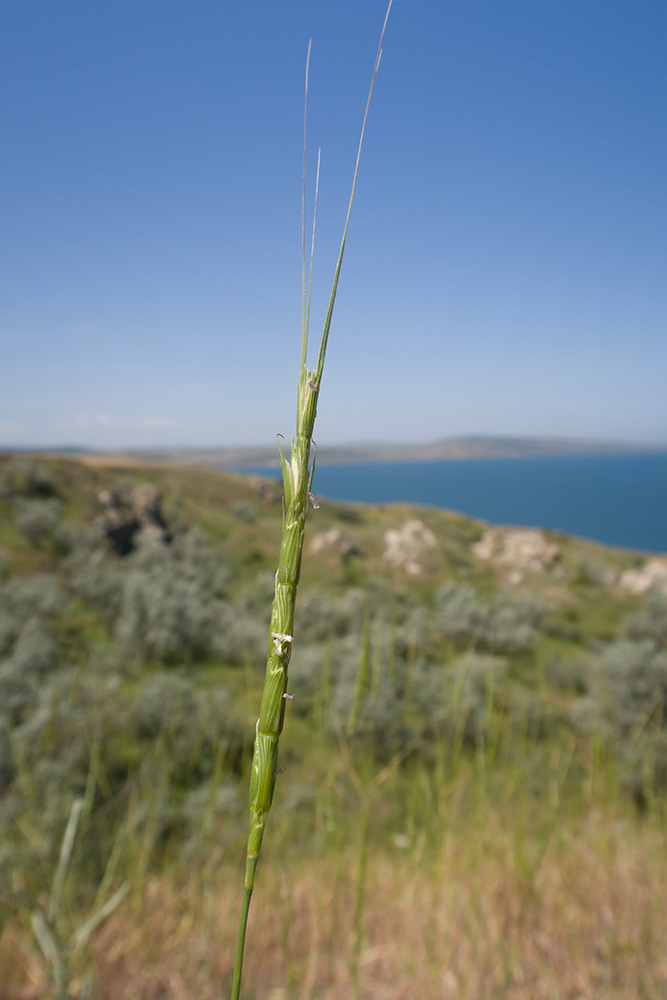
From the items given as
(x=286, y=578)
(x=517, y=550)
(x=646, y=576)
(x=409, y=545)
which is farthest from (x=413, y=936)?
(x=646, y=576)

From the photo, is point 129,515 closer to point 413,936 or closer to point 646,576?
point 413,936

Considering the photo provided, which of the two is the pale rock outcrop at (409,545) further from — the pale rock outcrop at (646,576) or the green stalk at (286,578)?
the green stalk at (286,578)

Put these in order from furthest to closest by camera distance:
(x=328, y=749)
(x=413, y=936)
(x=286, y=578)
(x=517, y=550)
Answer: (x=517, y=550) < (x=328, y=749) < (x=413, y=936) < (x=286, y=578)

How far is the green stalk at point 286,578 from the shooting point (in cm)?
26

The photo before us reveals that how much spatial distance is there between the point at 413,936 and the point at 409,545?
17.8 feet

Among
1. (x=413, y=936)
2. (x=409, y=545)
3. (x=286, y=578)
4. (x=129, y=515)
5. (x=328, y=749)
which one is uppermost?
(x=286, y=578)

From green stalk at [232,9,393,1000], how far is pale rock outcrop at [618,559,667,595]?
7.78 metres

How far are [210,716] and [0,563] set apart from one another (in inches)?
99.7

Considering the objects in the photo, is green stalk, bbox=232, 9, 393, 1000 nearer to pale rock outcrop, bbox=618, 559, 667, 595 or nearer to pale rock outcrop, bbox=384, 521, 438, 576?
pale rock outcrop, bbox=384, 521, 438, 576

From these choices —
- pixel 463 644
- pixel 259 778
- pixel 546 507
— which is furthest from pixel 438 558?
pixel 546 507

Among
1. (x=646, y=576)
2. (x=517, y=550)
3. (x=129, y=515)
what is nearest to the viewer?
(x=129, y=515)

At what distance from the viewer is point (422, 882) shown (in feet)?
5.31

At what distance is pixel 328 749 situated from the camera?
3301 mm

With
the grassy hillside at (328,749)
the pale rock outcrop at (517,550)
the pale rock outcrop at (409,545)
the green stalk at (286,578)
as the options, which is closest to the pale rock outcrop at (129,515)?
the grassy hillside at (328,749)
